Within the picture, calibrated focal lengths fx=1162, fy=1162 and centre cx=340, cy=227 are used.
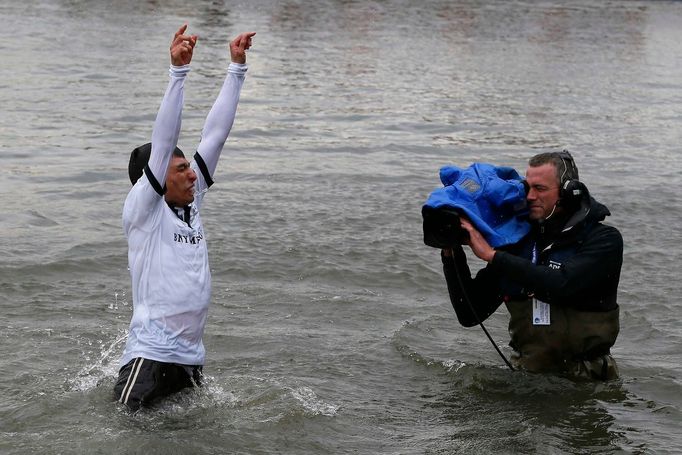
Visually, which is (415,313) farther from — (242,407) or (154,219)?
(154,219)

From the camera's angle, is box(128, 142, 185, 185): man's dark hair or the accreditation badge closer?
box(128, 142, 185, 185): man's dark hair

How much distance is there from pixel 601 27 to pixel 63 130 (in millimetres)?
24407

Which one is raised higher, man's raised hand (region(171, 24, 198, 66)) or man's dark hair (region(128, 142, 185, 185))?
man's raised hand (region(171, 24, 198, 66))

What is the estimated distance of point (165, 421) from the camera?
641 cm

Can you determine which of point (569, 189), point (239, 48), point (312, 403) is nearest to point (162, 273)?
point (239, 48)

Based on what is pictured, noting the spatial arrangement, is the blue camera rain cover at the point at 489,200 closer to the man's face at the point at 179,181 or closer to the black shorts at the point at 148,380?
the man's face at the point at 179,181

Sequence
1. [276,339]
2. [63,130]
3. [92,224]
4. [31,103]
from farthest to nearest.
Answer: [31,103], [63,130], [92,224], [276,339]

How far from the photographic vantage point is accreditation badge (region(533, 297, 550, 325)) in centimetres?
683

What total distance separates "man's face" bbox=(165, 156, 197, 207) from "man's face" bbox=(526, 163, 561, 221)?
6.28 feet

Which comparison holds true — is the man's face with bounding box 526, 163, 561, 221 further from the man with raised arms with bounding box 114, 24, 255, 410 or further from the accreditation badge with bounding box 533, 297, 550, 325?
the man with raised arms with bounding box 114, 24, 255, 410

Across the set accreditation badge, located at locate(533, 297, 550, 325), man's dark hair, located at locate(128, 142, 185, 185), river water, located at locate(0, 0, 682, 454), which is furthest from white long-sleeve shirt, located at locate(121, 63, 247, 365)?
accreditation badge, located at locate(533, 297, 550, 325)

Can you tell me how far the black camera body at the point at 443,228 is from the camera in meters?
6.34

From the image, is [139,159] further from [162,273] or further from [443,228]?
[443,228]

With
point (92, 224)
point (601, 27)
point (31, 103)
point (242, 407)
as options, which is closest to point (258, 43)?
point (31, 103)
